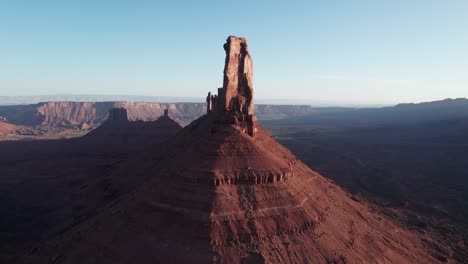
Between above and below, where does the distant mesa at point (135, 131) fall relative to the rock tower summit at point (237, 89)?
below

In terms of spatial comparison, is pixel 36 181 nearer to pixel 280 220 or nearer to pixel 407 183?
pixel 280 220

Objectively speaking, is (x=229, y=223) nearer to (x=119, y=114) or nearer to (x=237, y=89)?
(x=237, y=89)

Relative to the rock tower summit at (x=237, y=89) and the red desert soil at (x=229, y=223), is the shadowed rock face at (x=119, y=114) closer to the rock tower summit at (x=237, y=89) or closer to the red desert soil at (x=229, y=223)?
the rock tower summit at (x=237, y=89)

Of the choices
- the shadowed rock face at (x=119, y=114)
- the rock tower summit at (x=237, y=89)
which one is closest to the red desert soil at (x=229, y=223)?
the rock tower summit at (x=237, y=89)

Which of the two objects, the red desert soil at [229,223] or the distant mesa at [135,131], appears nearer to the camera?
the red desert soil at [229,223]

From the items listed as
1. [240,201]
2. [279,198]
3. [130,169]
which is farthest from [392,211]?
[130,169]

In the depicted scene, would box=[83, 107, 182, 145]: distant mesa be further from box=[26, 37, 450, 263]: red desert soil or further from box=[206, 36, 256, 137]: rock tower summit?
box=[26, 37, 450, 263]: red desert soil

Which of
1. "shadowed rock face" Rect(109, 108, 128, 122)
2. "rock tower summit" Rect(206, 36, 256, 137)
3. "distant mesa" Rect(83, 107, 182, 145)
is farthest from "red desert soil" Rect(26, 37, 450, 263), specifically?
"shadowed rock face" Rect(109, 108, 128, 122)

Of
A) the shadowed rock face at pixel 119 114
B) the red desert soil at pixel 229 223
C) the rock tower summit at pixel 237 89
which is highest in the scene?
the rock tower summit at pixel 237 89
